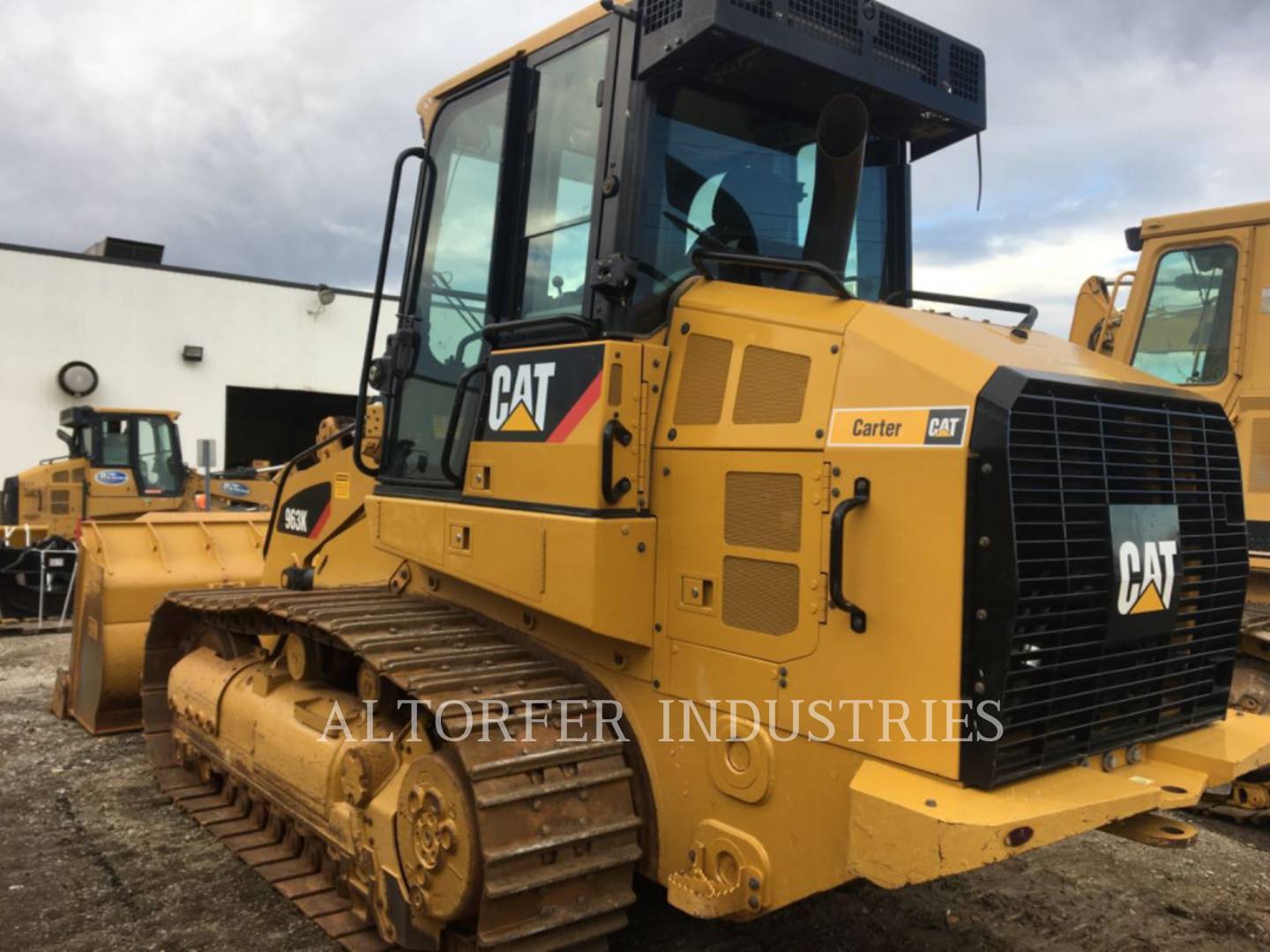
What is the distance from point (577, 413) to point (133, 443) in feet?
46.8

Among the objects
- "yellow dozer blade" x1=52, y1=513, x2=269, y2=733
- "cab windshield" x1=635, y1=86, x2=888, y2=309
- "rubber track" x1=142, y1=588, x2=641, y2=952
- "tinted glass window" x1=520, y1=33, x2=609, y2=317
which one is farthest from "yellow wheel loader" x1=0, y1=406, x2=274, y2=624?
"cab windshield" x1=635, y1=86, x2=888, y2=309

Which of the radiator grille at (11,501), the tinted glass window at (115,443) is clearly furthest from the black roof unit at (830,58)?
the radiator grille at (11,501)

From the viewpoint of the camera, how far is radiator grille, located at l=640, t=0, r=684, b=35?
321cm

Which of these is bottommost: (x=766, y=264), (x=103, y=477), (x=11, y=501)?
(x=11, y=501)

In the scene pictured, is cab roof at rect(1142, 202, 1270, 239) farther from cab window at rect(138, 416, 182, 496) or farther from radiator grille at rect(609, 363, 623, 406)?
cab window at rect(138, 416, 182, 496)

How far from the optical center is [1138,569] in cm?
289

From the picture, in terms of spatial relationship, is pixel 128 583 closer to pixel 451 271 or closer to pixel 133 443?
pixel 451 271

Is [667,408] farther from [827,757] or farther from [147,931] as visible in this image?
[147,931]

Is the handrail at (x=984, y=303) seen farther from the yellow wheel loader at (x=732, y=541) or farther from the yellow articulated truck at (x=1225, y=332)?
the yellow articulated truck at (x=1225, y=332)

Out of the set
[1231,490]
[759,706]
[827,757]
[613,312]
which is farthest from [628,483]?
[1231,490]

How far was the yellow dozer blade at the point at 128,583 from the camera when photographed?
6.43m

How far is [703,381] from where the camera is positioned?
3.21m

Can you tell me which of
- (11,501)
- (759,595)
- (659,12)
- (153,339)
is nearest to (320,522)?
(759,595)

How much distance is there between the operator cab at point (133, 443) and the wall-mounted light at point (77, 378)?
5.54 m
